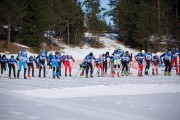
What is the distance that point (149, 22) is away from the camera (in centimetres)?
4838

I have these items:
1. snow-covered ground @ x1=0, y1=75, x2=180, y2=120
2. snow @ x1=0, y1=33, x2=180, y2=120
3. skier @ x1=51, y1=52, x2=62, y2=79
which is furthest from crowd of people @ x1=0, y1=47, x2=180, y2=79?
snow-covered ground @ x1=0, y1=75, x2=180, y2=120

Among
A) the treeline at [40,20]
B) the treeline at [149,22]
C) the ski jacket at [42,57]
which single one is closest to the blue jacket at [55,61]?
the ski jacket at [42,57]

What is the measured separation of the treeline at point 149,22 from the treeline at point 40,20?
18.5ft

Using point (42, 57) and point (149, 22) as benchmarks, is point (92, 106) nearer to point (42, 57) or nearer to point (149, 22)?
point (42, 57)

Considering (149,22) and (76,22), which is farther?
(76,22)

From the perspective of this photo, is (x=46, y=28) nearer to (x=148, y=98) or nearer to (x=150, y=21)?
(x=150, y=21)

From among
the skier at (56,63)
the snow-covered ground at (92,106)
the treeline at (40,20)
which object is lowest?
the snow-covered ground at (92,106)

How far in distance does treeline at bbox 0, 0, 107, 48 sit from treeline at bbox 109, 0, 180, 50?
5.63m

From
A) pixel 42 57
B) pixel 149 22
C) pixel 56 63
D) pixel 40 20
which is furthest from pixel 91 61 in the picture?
pixel 149 22

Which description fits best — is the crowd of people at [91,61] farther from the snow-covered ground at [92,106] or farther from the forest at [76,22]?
the forest at [76,22]

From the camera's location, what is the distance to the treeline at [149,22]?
48.1 metres

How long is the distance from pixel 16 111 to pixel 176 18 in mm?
51602

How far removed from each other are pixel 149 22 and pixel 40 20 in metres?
18.8

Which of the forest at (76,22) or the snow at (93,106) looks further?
the forest at (76,22)
